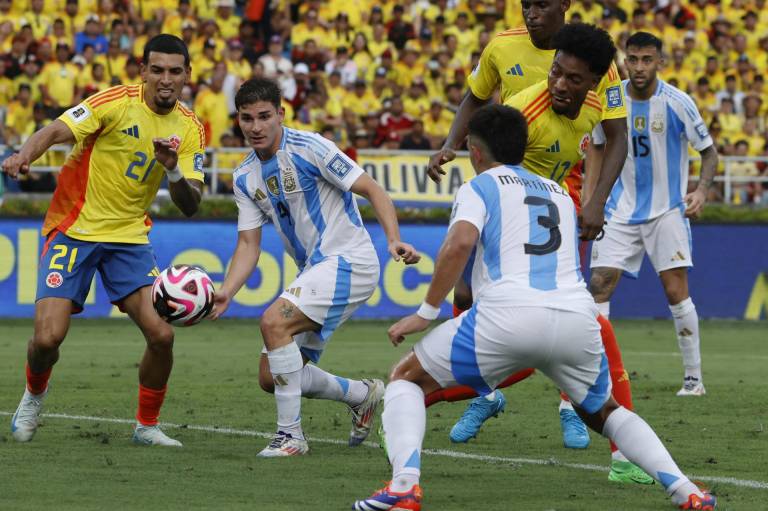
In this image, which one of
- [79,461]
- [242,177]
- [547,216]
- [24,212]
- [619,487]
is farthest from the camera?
[24,212]

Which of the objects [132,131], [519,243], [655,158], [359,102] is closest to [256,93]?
[132,131]

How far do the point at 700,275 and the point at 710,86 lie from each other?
22.1ft

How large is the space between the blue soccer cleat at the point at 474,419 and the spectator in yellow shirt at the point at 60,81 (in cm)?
1347

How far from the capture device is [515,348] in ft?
19.5

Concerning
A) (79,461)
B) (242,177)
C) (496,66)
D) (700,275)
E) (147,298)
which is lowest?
(700,275)

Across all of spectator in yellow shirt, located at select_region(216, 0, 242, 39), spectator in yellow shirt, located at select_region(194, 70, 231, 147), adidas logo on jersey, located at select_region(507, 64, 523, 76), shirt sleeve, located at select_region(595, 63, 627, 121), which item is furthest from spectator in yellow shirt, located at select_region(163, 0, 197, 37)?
shirt sleeve, located at select_region(595, 63, 627, 121)

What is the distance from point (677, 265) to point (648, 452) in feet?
17.6

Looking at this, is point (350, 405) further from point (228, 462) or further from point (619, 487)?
point (619, 487)

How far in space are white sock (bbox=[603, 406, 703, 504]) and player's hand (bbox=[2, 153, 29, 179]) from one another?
343 cm

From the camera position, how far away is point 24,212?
57.2 ft

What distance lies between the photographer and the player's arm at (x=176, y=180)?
7.74 m

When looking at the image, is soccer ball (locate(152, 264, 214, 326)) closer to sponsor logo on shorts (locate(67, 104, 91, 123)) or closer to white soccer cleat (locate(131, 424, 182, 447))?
white soccer cleat (locate(131, 424, 182, 447))

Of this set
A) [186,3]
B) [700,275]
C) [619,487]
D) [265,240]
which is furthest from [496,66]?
[186,3]

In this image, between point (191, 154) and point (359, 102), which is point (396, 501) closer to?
point (191, 154)
